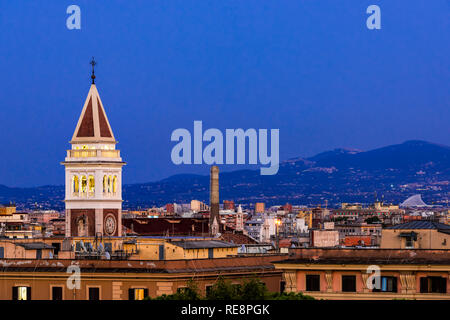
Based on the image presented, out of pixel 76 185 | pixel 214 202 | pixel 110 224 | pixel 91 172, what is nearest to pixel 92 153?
pixel 91 172

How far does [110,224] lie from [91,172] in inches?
134

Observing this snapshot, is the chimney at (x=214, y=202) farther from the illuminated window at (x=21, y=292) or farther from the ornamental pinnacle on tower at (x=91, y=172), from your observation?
the illuminated window at (x=21, y=292)

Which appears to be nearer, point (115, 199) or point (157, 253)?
point (157, 253)

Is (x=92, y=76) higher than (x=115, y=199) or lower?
higher

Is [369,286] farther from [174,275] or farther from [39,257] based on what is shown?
[39,257]

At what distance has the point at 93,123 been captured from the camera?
307 ft

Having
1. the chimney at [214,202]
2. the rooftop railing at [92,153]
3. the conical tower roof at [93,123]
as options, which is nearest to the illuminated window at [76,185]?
the rooftop railing at [92,153]

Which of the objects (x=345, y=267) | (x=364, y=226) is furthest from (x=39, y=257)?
(x=364, y=226)

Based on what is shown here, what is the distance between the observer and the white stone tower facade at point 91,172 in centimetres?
9369

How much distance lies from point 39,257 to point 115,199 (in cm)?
2889

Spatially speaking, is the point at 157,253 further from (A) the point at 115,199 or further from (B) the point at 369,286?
(A) the point at 115,199
